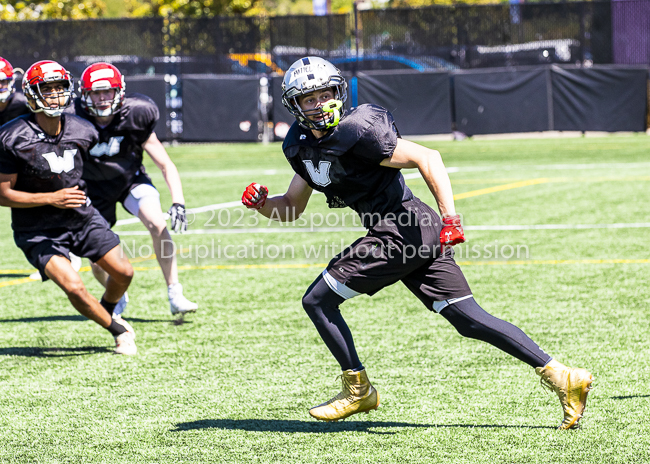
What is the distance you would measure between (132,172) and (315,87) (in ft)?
9.75

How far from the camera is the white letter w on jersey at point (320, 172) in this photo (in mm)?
4219

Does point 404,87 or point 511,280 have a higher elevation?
point 404,87

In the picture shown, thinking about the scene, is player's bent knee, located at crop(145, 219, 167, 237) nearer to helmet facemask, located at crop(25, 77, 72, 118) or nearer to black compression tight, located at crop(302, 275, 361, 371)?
helmet facemask, located at crop(25, 77, 72, 118)

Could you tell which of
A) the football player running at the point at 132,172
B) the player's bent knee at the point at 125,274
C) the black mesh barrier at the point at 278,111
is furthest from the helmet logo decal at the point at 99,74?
the black mesh barrier at the point at 278,111

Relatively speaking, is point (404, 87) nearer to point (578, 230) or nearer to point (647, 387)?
point (578, 230)

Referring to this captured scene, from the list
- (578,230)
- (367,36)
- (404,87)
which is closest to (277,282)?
(578,230)

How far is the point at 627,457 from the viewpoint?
147 inches

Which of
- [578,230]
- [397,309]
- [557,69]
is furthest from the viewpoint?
[557,69]

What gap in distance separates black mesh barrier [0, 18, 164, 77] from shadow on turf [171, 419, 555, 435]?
1955 cm

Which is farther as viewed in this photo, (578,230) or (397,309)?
(578,230)

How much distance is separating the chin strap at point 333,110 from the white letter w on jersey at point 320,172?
0.62ft

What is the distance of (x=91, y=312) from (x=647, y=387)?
3327 mm

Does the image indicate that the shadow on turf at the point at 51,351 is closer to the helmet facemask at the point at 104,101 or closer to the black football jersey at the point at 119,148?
the black football jersey at the point at 119,148

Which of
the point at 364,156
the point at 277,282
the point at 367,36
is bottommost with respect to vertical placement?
the point at 277,282
